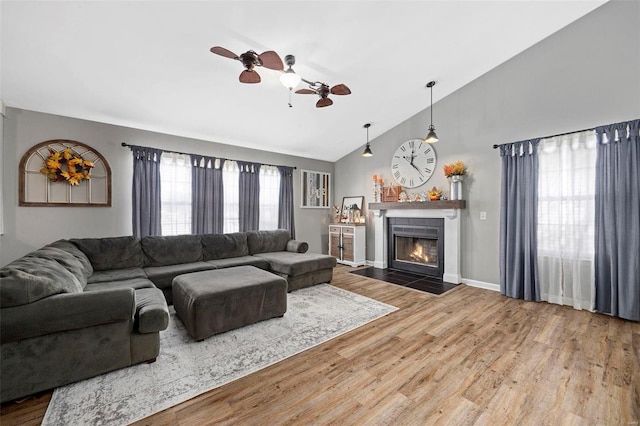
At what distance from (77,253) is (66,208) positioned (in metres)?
0.99

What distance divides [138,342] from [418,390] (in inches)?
89.6

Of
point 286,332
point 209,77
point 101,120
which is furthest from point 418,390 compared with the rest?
point 101,120

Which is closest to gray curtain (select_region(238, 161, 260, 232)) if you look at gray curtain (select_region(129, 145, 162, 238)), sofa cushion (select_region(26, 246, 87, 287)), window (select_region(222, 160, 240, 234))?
window (select_region(222, 160, 240, 234))

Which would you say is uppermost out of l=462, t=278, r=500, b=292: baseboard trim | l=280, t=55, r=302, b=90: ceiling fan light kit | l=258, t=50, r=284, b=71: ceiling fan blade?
l=258, t=50, r=284, b=71: ceiling fan blade

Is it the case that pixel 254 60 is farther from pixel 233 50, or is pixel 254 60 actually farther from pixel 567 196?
pixel 567 196

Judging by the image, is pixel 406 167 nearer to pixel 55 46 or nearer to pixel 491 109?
pixel 491 109

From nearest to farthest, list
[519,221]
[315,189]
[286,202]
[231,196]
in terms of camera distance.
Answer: [519,221] < [231,196] < [286,202] < [315,189]

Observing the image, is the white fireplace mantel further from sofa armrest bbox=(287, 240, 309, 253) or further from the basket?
sofa armrest bbox=(287, 240, 309, 253)

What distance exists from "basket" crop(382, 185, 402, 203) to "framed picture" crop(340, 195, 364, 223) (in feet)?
2.34

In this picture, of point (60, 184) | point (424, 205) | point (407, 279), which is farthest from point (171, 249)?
point (424, 205)

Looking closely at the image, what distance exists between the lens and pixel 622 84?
3.08m

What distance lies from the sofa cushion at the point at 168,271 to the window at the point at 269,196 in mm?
1947

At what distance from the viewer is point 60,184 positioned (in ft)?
11.9

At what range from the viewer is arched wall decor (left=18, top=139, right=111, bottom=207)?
11.2 feet
